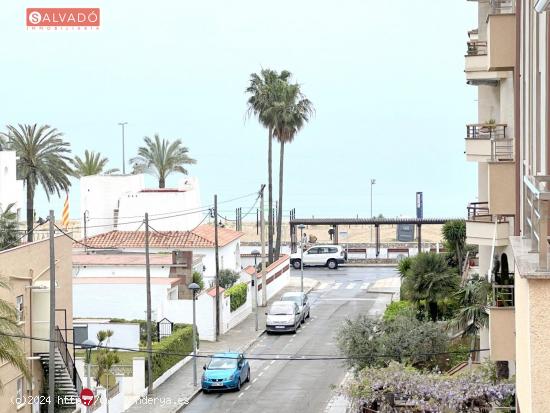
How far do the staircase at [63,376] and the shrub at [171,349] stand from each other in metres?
4.80

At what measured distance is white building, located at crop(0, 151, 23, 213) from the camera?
205 ft

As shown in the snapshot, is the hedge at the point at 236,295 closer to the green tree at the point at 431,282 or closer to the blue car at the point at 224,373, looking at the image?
the blue car at the point at 224,373

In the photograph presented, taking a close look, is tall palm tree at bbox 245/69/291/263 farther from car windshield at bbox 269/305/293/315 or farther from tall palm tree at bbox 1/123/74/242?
car windshield at bbox 269/305/293/315

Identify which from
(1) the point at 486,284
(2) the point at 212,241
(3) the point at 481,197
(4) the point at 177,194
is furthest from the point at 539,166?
(4) the point at 177,194

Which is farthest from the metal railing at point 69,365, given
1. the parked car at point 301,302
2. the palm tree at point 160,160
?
the palm tree at point 160,160

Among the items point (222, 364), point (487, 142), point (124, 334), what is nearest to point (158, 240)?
point (124, 334)

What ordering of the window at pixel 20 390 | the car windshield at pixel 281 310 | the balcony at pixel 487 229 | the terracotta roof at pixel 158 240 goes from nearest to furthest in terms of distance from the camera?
the balcony at pixel 487 229 → the window at pixel 20 390 → the car windshield at pixel 281 310 → the terracotta roof at pixel 158 240

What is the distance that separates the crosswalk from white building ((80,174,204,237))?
9261 mm

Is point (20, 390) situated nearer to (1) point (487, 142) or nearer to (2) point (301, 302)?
(1) point (487, 142)

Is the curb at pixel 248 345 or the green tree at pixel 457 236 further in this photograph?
the green tree at pixel 457 236

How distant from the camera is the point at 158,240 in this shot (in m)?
63.4

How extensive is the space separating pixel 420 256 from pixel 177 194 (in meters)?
31.1

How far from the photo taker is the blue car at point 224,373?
38625mm

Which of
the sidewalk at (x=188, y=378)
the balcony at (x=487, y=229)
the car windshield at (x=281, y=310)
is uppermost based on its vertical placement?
the balcony at (x=487, y=229)
